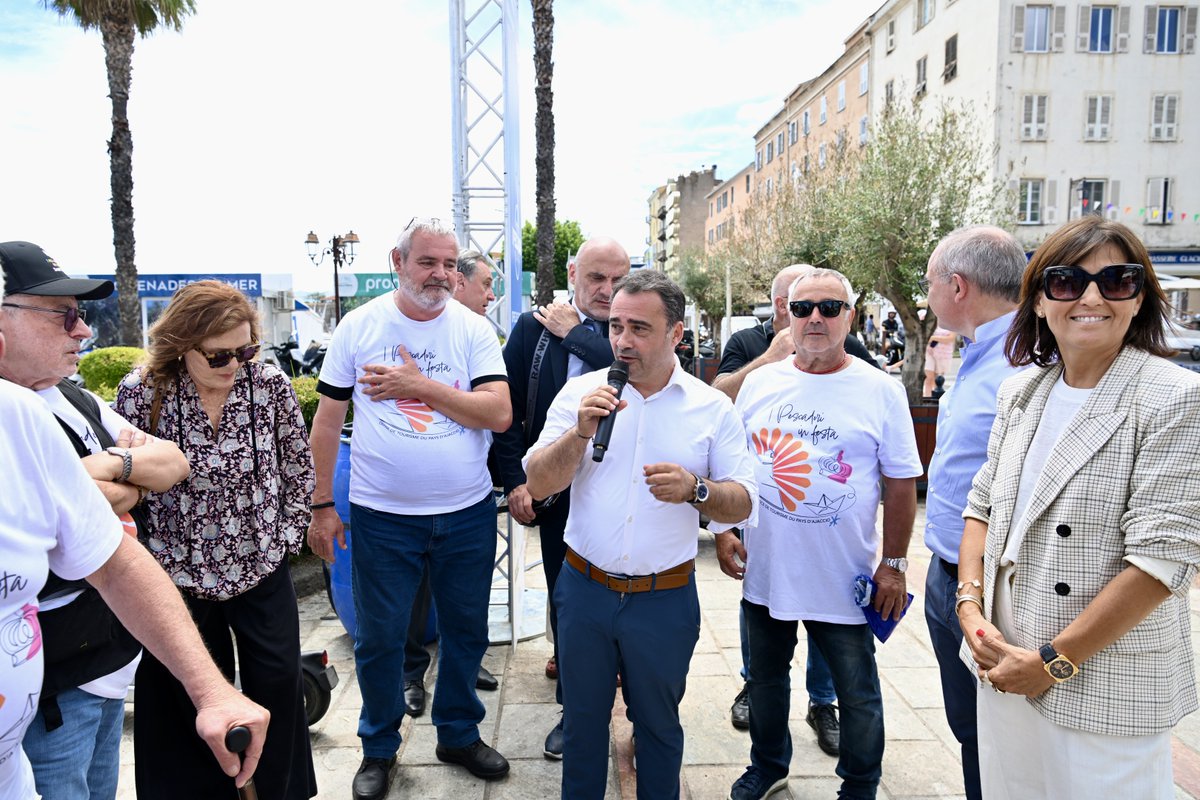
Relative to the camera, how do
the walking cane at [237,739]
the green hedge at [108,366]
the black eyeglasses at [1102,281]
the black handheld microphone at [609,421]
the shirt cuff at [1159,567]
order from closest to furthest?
the walking cane at [237,739] < the shirt cuff at [1159,567] < the black eyeglasses at [1102,281] < the black handheld microphone at [609,421] < the green hedge at [108,366]

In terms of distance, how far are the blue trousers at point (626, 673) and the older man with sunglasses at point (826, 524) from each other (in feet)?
1.54

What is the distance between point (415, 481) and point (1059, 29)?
30433 mm

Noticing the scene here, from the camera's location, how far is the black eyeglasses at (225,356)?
2.34 m

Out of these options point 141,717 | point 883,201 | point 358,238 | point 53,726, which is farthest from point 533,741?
point 358,238

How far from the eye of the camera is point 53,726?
164 centimetres

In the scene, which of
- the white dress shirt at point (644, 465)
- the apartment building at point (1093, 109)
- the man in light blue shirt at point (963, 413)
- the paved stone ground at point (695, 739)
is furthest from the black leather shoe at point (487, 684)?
the apartment building at point (1093, 109)

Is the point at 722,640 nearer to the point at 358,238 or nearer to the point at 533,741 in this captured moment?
the point at 533,741

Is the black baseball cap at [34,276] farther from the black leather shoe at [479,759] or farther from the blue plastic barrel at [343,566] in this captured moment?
the black leather shoe at [479,759]

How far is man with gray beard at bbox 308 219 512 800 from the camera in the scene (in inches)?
115

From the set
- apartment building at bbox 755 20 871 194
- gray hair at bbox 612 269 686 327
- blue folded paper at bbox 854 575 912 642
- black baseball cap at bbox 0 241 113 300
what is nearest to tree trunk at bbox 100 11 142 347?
black baseball cap at bbox 0 241 113 300

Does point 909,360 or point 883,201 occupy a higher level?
point 883,201

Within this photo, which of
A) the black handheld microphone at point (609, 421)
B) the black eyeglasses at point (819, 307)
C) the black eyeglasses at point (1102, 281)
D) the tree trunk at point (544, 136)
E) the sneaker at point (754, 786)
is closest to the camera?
the black eyeglasses at point (1102, 281)

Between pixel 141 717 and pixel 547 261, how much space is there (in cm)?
965

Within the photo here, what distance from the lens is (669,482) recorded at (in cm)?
211
